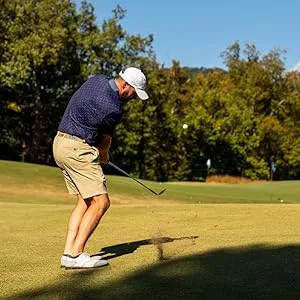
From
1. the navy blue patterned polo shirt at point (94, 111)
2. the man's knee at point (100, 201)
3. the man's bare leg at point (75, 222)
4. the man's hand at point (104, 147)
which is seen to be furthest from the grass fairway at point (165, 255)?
the navy blue patterned polo shirt at point (94, 111)

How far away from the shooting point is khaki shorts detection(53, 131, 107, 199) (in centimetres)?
614

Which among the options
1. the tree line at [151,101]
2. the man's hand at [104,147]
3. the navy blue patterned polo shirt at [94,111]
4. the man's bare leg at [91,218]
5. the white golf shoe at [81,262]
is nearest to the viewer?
the white golf shoe at [81,262]

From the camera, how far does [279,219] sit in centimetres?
948

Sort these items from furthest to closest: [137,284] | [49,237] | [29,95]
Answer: [29,95] → [49,237] → [137,284]

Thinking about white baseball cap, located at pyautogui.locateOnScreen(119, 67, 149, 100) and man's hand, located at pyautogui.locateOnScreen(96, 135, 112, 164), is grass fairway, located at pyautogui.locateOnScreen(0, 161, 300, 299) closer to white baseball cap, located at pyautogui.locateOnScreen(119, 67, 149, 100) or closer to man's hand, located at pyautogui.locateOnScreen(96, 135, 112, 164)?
man's hand, located at pyautogui.locateOnScreen(96, 135, 112, 164)

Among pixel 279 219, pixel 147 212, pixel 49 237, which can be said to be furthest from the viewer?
pixel 147 212

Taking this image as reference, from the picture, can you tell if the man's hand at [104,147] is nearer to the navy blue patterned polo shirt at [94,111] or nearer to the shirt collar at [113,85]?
the navy blue patterned polo shirt at [94,111]

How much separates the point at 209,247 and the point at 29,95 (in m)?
42.2

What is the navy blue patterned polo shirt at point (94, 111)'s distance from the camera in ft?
19.9

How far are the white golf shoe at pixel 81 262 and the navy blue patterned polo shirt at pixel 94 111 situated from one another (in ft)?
3.61

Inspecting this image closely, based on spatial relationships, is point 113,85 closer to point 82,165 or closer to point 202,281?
point 82,165

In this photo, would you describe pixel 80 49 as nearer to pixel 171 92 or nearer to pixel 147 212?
pixel 171 92

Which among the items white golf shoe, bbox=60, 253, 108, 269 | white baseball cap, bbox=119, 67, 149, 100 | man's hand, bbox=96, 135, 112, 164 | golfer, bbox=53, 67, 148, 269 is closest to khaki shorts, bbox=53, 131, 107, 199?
golfer, bbox=53, 67, 148, 269

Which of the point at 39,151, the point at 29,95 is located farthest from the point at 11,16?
the point at 39,151
